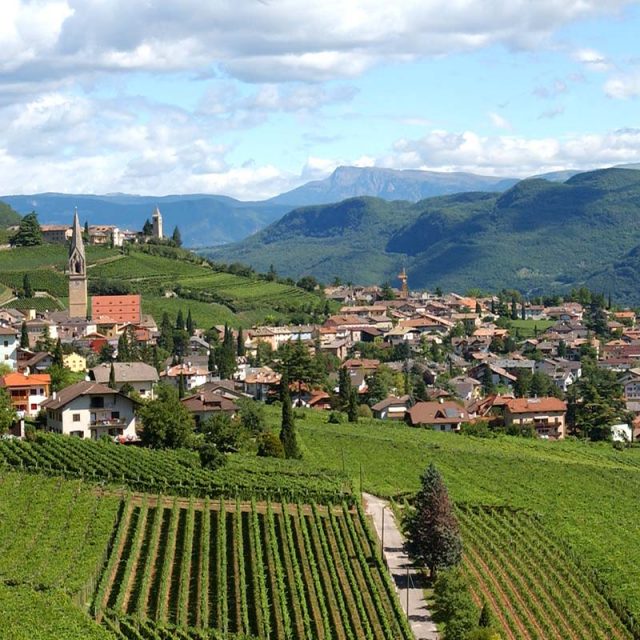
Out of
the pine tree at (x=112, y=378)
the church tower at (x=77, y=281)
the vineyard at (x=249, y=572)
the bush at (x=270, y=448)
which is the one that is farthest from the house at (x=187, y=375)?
the vineyard at (x=249, y=572)

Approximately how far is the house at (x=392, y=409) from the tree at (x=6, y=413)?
98.1ft

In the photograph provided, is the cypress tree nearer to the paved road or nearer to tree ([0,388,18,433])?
tree ([0,388,18,433])

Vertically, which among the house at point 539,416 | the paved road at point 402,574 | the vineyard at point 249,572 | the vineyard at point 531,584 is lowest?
the house at point 539,416

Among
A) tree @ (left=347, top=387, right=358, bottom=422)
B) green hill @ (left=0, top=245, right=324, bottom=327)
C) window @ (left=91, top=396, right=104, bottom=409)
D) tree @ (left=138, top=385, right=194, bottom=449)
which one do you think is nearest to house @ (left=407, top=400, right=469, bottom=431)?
tree @ (left=347, top=387, right=358, bottom=422)

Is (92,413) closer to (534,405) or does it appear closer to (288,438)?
(288,438)

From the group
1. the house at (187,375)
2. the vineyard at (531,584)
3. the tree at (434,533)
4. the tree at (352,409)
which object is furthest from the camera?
the house at (187,375)

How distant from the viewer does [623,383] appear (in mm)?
100375

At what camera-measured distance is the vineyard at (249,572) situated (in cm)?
3050

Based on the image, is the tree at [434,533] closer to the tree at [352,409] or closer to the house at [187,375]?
the tree at [352,409]

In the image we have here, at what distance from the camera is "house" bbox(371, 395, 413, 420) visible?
7825cm

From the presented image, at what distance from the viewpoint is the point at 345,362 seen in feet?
328

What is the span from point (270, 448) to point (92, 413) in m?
8.57

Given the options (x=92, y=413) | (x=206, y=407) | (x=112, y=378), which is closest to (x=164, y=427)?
(x=92, y=413)

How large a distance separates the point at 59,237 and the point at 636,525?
351ft
